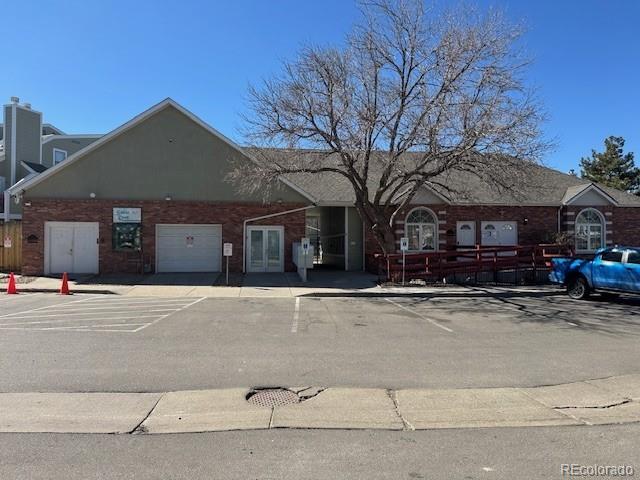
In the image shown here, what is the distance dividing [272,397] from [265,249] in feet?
58.9

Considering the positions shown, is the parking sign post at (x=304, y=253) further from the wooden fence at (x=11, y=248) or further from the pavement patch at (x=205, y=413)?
the pavement patch at (x=205, y=413)

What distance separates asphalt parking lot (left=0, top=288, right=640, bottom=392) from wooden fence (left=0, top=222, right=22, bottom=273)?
9.22m

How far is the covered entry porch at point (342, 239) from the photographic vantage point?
25.9m

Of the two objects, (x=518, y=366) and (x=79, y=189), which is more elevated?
(x=79, y=189)

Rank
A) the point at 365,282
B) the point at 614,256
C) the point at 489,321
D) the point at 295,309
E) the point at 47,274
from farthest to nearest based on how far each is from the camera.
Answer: the point at 47,274
the point at 365,282
the point at 614,256
the point at 295,309
the point at 489,321

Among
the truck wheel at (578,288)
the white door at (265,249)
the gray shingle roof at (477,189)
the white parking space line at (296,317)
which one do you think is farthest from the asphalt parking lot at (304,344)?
the gray shingle roof at (477,189)

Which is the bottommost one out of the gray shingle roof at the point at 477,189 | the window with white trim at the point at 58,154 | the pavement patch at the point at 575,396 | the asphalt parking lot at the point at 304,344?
the pavement patch at the point at 575,396

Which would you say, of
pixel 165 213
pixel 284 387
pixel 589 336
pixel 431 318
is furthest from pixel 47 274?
pixel 589 336

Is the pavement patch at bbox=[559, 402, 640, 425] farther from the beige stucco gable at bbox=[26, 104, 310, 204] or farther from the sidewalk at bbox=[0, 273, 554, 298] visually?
the beige stucco gable at bbox=[26, 104, 310, 204]

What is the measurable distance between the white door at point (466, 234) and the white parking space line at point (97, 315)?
1534 cm

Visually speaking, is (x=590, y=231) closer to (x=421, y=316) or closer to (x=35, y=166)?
(x=421, y=316)

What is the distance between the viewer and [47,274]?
22.4 meters

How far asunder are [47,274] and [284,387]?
1926 centimetres

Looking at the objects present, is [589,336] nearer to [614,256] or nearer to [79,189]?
[614,256]
